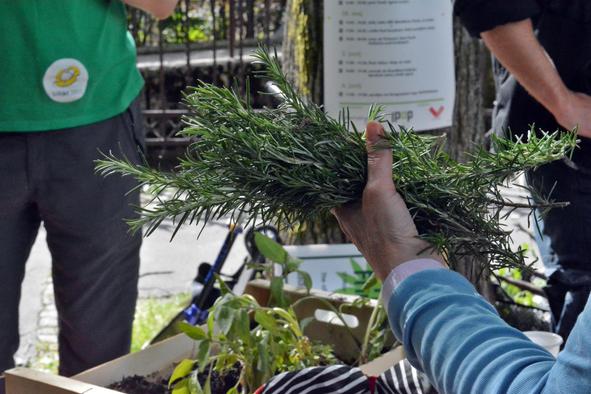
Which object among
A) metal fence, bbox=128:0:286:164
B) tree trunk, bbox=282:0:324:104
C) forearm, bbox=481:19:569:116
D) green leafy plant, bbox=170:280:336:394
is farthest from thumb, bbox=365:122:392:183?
metal fence, bbox=128:0:286:164

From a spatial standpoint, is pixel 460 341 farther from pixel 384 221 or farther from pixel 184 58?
pixel 184 58

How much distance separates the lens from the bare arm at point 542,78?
2.42 m

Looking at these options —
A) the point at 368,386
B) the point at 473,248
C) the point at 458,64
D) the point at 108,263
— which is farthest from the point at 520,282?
the point at 473,248

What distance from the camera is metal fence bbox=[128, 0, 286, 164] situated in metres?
7.01

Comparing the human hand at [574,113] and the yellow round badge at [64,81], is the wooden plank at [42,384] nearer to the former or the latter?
the yellow round badge at [64,81]

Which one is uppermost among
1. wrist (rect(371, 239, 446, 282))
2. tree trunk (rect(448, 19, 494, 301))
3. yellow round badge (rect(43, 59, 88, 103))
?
yellow round badge (rect(43, 59, 88, 103))

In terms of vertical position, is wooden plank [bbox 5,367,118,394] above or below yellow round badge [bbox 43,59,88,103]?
below

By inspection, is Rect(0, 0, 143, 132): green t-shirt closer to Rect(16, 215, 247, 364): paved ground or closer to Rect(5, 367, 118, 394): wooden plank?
Rect(5, 367, 118, 394): wooden plank

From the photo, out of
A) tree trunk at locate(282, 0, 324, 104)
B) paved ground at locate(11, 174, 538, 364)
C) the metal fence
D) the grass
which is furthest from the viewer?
the metal fence

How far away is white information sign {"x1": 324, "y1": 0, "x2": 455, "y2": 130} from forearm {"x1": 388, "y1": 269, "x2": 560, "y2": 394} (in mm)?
1719

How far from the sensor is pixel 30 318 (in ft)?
15.1

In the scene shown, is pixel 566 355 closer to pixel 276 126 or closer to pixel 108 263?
pixel 276 126

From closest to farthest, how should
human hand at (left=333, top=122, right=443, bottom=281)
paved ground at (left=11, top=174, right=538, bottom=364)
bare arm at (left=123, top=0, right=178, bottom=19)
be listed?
human hand at (left=333, top=122, right=443, bottom=281), bare arm at (left=123, top=0, right=178, bottom=19), paved ground at (left=11, top=174, right=538, bottom=364)

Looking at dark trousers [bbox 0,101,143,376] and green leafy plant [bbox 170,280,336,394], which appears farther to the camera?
dark trousers [bbox 0,101,143,376]
